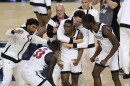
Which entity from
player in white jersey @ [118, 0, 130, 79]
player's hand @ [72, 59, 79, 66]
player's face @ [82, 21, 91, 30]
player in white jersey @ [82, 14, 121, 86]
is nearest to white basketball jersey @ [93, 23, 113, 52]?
player in white jersey @ [82, 14, 121, 86]

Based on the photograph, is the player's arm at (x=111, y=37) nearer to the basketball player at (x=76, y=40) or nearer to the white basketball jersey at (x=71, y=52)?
the basketball player at (x=76, y=40)

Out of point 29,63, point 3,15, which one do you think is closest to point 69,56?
point 29,63

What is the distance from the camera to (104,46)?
6293 millimetres

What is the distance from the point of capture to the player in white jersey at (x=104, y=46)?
19.9 feet

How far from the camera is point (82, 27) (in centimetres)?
635

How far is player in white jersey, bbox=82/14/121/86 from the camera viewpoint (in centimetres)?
606

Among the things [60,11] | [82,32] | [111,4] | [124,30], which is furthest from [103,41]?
[111,4]

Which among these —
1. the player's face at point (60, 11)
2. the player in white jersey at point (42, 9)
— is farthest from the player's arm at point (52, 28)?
the player in white jersey at point (42, 9)

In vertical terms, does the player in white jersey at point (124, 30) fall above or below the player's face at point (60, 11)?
below

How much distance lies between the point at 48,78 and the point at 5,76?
107 centimetres

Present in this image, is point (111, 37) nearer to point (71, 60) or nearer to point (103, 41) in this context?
point (103, 41)

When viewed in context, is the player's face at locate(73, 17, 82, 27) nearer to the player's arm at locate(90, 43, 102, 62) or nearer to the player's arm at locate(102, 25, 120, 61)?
the player's arm at locate(102, 25, 120, 61)

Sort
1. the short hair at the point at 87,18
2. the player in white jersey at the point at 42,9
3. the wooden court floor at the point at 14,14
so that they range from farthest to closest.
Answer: the wooden court floor at the point at 14,14 < the player in white jersey at the point at 42,9 < the short hair at the point at 87,18

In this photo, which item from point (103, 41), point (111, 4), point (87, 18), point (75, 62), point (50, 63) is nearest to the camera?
point (50, 63)
